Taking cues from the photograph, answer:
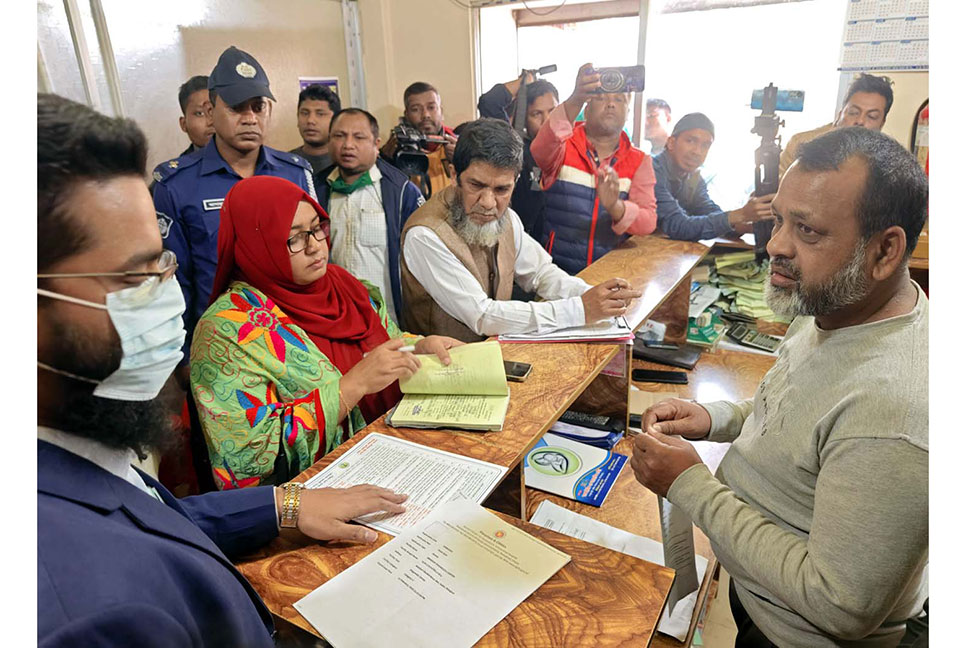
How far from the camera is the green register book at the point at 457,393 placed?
1338mm

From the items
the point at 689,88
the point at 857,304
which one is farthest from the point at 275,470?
the point at 689,88

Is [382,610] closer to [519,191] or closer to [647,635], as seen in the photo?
[647,635]

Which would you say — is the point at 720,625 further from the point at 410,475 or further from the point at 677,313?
the point at 677,313

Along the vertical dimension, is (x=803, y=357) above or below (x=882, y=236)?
below

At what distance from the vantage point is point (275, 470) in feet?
4.39

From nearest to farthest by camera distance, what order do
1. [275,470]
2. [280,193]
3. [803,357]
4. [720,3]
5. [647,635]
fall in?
[647,635], [803,357], [275,470], [280,193], [720,3]

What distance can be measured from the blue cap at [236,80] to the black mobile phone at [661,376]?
6.57ft

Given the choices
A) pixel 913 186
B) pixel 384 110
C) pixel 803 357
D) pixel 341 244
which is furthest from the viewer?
pixel 384 110

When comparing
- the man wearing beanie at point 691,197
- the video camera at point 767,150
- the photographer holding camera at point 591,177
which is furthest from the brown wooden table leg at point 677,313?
the video camera at point 767,150

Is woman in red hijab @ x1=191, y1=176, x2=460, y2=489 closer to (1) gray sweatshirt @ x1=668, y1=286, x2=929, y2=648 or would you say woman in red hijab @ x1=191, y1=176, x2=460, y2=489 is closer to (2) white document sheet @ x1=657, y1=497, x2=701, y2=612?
(2) white document sheet @ x1=657, y1=497, x2=701, y2=612

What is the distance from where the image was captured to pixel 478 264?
7.31 ft

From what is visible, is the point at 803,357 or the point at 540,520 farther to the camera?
the point at 540,520

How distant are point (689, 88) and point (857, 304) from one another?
3.67 meters

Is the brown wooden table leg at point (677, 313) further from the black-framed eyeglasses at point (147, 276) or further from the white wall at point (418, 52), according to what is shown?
the white wall at point (418, 52)
